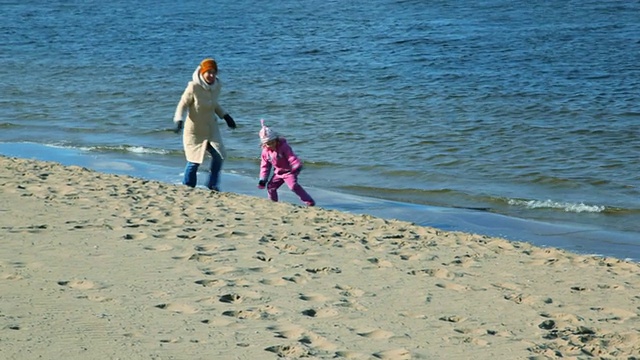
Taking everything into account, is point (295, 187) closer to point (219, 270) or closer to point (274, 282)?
point (219, 270)

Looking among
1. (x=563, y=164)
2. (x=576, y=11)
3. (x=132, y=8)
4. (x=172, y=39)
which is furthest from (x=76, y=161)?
(x=132, y=8)

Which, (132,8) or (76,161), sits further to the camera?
(132,8)

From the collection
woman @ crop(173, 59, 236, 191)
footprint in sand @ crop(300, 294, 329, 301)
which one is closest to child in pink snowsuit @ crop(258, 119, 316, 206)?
woman @ crop(173, 59, 236, 191)

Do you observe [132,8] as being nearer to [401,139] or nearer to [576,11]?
[576,11]

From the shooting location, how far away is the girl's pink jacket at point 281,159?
10.9 m

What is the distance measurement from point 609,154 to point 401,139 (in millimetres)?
3337

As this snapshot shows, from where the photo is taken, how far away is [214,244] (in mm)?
7945

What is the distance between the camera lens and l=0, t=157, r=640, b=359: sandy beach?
5.59 metres

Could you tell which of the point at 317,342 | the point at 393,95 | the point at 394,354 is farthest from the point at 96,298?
the point at 393,95

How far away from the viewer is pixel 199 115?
11.0m

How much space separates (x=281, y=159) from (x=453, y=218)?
2120 millimetres

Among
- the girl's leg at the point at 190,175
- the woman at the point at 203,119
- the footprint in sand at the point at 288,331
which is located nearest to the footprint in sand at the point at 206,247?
the footprint in sand at the point at 288,331

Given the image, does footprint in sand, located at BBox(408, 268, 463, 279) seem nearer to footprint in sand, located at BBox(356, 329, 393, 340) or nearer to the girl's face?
footprint in sand, located at BBox(356, 329, 393, 340)

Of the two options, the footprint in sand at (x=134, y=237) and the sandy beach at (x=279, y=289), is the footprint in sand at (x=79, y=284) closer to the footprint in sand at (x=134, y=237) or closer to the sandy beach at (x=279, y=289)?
the sandy beach at (x=279, y=289)
